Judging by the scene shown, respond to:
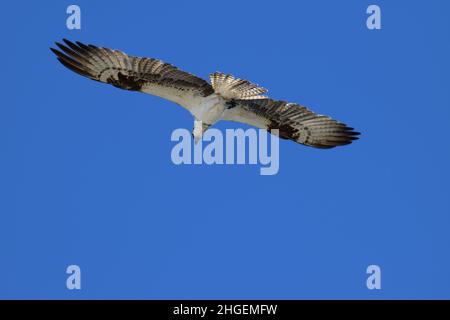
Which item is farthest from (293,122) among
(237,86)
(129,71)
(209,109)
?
(129,71)

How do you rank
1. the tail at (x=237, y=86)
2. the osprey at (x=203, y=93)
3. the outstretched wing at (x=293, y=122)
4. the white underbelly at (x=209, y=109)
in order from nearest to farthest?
the tail at (x=237, y=86)
the osprey at (x=203, y=93)
the white underbelly at (x=209, y=109)
the outstretched wing at (x=293, y=122)

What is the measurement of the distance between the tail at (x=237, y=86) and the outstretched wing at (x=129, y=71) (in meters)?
0.40

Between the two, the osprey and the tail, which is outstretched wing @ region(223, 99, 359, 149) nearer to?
the osprey

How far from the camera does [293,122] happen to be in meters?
18.5

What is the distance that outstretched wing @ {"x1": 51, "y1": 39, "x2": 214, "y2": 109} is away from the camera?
17391 millimetres

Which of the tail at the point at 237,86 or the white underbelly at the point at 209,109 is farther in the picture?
the white underbelly at the point at 209,109

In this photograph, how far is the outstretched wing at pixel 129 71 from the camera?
17391 mm

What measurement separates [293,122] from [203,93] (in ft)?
5.47

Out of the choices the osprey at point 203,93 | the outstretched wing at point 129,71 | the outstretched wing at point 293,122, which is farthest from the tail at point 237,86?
the outstretched wing at point 293,122

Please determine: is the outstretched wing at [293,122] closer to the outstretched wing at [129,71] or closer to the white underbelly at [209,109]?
the white underbelly at [209,109]

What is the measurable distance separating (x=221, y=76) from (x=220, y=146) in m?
1.82

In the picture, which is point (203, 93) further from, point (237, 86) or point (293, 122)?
point (293, 122)
